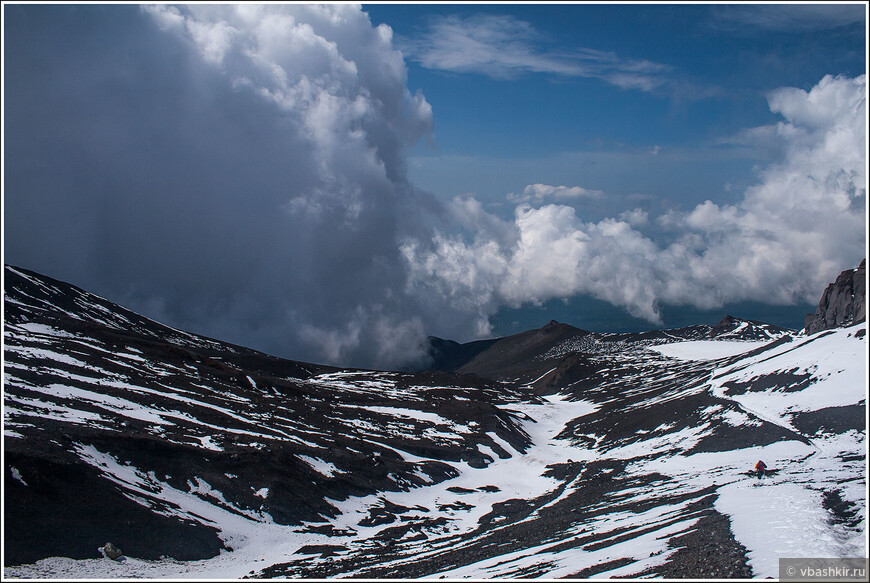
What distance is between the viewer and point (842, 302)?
458 ft

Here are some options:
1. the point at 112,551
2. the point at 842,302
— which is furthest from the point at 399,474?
the point at 842,302

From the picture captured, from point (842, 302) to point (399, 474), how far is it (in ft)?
395

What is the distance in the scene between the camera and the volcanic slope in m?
36.4

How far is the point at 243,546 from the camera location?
48062 millimetres

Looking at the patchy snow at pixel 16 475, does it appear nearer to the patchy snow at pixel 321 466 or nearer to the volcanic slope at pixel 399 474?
the volcanic slope at pixel 399 474

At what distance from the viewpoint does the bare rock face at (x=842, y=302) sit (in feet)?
422

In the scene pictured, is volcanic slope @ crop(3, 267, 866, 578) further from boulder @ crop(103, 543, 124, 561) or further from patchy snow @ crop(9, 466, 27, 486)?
boulder @ crop(103, 543, 124, 561)

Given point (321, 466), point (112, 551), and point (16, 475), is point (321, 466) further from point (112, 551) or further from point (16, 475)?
point (16, 475)

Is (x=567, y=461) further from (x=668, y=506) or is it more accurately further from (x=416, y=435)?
(x=668, y=506)

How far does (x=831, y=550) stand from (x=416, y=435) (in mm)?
75656

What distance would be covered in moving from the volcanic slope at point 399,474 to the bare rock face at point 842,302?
24.3 metres

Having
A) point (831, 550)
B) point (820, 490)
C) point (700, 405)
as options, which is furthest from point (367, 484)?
point (700, 405)

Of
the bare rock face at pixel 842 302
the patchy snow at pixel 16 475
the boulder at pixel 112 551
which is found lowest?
the boulder at pixel 112 551

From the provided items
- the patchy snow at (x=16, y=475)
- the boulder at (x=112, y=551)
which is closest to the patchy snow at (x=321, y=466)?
the boulder at (x=112, y=551)
